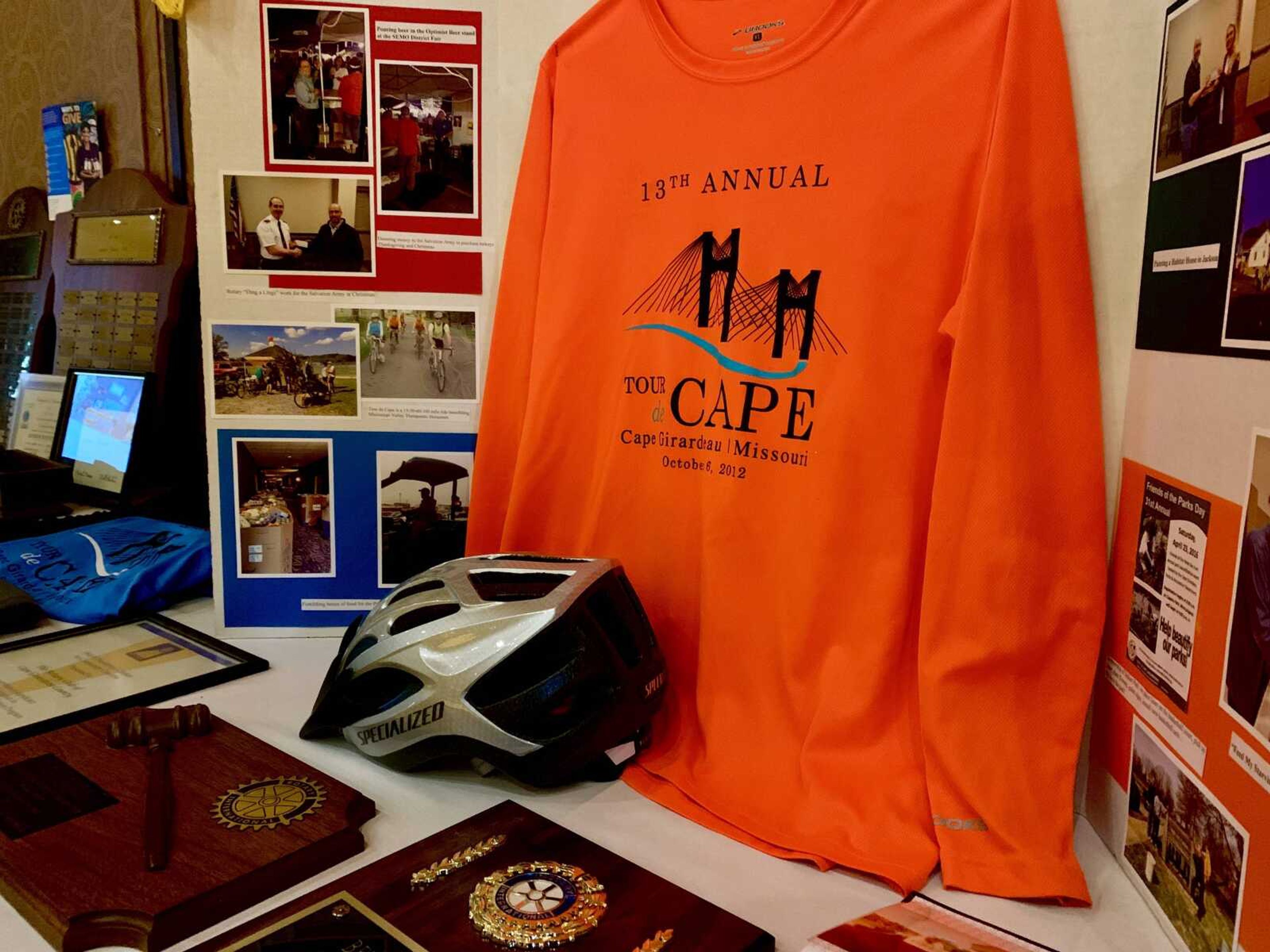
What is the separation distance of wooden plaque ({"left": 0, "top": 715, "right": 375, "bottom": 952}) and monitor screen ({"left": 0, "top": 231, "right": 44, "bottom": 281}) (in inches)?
50.4

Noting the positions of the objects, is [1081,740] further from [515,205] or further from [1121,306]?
[515,205]


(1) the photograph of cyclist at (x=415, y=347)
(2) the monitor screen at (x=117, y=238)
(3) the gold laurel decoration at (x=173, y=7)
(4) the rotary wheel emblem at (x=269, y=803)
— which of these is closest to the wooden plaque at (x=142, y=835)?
(4) the rotary wheel emblem at (x=269, y=803)

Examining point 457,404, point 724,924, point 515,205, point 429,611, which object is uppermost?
point 515,205

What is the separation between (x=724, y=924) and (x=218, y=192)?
0.98 meters

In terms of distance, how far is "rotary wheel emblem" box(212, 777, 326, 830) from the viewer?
0.72m

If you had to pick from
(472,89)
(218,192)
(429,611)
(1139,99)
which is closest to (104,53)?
(218,192)

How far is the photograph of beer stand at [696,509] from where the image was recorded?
62cm

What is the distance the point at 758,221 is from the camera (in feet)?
2.77

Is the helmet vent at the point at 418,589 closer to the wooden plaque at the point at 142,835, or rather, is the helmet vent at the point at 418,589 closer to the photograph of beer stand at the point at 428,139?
the wooden plaque at the point at 142,835

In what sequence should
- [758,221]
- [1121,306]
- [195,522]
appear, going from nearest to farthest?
[1121,306] < [758,221] < [195,522]

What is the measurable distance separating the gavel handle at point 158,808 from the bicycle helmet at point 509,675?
13 centimetres

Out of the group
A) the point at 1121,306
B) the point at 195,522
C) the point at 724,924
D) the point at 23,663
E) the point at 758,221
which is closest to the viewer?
the point at 724,924
